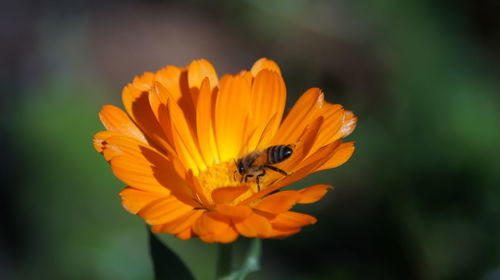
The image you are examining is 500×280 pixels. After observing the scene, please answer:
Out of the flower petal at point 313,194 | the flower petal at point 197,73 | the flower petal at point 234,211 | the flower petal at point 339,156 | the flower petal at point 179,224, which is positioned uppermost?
the flower petal at point 197,73

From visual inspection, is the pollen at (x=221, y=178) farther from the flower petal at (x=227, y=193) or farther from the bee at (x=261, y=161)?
the flower petal at (x=227, y=193)

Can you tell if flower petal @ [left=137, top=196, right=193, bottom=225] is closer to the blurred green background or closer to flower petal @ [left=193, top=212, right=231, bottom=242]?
flower petal @ [left=193, top=212, right=231, bottom=242]

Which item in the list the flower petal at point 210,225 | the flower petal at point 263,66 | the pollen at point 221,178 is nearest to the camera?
the flower petal at point 210,225

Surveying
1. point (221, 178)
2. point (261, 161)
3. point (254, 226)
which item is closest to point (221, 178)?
point (221, 178)

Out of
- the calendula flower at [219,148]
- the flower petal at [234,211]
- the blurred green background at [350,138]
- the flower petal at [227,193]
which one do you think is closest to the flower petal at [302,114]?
the calendula flower at [219,148]

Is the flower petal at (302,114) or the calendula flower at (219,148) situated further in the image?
the flower petal at (302,114)

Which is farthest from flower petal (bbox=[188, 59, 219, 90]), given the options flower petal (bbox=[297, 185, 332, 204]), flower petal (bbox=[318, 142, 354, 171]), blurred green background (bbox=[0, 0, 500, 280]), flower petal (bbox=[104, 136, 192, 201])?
blurred green background (bbox=[0, 0, 500, 280])

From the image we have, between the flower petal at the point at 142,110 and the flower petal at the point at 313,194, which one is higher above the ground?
the flower petal at the point at 142,110
